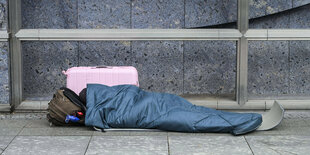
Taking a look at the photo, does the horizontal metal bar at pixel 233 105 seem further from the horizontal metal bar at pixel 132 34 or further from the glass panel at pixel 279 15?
the glass panel at pixel 279 15

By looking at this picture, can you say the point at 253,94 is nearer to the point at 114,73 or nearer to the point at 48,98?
the point at 114,73

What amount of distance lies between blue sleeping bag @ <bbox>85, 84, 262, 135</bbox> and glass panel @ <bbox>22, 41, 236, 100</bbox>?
1.17m

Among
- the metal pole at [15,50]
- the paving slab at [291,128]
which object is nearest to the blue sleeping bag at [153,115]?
the paving slab at [291,128]

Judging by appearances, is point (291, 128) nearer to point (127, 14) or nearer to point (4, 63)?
point (127, 14)

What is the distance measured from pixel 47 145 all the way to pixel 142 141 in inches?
36.9

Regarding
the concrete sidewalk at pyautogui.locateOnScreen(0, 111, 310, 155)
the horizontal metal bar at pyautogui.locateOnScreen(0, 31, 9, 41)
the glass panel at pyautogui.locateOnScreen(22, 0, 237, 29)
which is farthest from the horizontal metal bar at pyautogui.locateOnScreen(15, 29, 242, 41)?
the concrete sidewalk at pyautogui.locateOnScreen(0, 111, 310, 155)

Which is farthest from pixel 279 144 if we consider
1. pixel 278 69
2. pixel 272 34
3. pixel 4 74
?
pixel 4 74

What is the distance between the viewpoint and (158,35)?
6.49 m

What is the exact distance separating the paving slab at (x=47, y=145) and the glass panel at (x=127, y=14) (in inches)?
84.4

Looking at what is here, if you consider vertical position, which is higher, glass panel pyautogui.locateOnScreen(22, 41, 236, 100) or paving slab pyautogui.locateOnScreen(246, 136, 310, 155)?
glass panel pyautogui.locateOnScreen(22, 41, 236, 100)

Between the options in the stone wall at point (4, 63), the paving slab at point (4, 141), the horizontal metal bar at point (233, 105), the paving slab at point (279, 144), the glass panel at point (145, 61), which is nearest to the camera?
the paving slab at point (279, 144)

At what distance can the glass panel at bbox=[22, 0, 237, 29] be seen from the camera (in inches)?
273

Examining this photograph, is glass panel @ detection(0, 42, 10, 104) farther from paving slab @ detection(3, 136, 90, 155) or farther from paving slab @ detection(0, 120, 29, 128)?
paving slab @ detection(3, 136, 90, 155)

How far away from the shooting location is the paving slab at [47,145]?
4.84 metres
